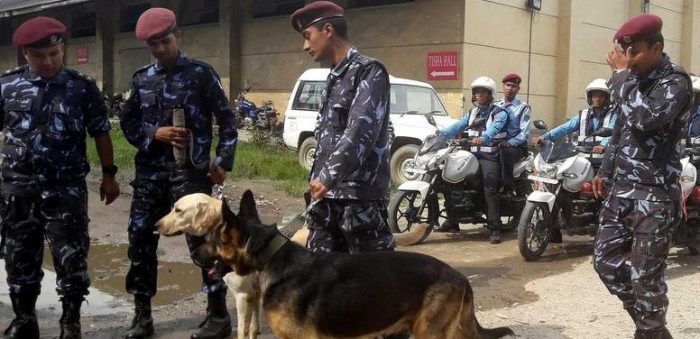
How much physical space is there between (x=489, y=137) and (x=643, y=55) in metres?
4.00

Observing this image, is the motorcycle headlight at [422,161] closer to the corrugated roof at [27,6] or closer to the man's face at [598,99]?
the man's face at [598,99]

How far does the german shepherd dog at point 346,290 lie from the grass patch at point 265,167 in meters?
7.37

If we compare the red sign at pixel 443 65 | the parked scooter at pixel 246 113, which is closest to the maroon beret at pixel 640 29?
the red sign at pixel 443 65

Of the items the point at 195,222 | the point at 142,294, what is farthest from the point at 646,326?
the point at 142,294

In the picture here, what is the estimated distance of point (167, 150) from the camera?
4.40 metres

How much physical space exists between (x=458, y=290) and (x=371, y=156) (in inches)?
33.2

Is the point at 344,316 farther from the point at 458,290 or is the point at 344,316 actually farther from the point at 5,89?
the point at 5,89

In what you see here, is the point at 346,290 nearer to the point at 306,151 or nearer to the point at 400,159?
the point at 400,159

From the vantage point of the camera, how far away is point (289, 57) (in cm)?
1938

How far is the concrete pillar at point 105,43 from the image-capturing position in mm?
24609

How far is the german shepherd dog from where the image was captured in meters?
3.17

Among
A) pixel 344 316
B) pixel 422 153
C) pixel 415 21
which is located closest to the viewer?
pixel 344 316

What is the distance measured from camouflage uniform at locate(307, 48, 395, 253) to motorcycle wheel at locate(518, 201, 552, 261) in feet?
11.4

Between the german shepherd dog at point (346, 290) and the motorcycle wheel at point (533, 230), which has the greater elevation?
the german shepherd dog at point (346, 290)
